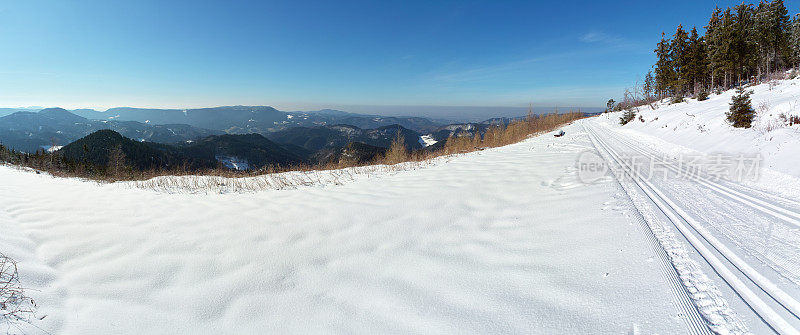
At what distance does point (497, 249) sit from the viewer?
2.81 m

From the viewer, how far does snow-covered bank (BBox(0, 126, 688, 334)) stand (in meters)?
1.87

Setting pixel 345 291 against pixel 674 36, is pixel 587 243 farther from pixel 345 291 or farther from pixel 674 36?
pixel 674 36

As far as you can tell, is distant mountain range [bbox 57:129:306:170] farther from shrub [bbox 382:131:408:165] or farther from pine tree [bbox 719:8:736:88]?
pine tree [bbox 719:8:736:88]

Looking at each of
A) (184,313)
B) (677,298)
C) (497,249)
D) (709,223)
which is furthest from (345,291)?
(709,223)

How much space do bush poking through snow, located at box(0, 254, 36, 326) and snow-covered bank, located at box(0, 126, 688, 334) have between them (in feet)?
0.27

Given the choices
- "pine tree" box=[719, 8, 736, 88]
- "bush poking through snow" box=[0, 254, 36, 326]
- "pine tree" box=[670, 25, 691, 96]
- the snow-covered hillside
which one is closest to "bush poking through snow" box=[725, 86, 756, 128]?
the snow-covered hillside

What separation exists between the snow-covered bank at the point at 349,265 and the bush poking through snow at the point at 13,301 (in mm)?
81

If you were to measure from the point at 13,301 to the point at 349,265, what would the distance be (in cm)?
240

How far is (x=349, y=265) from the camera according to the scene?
2656 millimetres

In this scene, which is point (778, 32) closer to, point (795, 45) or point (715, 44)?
point (795, 45)

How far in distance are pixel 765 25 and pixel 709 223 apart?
159 feet

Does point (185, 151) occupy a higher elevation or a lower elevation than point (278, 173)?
lower
